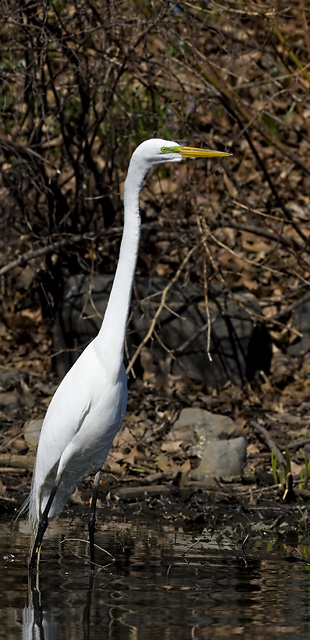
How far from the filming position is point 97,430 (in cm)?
471

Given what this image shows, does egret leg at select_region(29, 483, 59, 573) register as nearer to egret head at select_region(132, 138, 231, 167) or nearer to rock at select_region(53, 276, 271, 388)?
egret head at select_region(132, 138, 231, 167)

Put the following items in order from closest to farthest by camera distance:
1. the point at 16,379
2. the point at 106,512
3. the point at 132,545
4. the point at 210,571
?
the point at 210,571
the point at 132,545
the point at 106,512
the point at 16,379

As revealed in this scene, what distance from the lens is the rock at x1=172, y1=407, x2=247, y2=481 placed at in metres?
6.83

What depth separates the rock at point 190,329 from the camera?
8.66m

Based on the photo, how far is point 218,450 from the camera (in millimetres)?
6902

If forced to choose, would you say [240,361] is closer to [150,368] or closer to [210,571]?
[150,368]

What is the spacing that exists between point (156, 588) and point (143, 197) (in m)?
6.18

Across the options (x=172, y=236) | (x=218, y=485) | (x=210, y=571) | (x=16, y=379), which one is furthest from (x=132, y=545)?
(x=172, y=236)

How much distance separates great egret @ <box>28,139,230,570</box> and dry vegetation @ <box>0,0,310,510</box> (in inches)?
65.7

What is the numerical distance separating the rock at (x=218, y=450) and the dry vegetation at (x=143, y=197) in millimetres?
118

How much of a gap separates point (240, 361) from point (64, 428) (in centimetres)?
409

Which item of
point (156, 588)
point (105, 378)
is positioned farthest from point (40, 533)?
point (105, 378)

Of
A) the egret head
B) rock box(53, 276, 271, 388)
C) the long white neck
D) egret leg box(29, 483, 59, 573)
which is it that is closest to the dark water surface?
egret leg box(29, 483, 59, 573)

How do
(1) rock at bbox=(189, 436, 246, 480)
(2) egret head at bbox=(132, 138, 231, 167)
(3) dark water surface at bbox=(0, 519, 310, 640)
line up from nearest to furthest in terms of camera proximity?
(3) dark water surface at bbox=(0, 519, 310, 640) → (2) egret head at bbox=(132, 138, 231, 167) → (1) rock at bbox=(189, 436, 246, 480)
